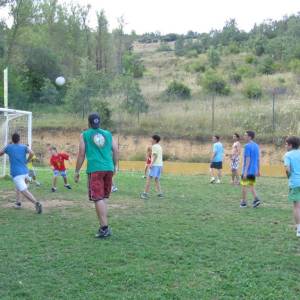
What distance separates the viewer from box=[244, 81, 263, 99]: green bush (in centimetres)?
4122

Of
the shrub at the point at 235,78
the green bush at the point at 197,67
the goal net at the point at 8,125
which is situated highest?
the green bush at the point at 197,67

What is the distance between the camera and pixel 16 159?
401 inches

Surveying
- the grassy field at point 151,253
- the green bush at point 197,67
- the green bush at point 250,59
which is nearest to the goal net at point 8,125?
the grassy field at point 151,253

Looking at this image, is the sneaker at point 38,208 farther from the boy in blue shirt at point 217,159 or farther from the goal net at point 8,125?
the boy in blue shirt at point 217,159

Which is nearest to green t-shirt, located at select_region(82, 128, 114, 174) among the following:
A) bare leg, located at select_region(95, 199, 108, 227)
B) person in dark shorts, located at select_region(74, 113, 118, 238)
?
person in dark shorts, located at select_region(74, 113, 118, 238)

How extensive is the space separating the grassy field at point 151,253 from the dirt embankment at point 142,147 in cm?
2002

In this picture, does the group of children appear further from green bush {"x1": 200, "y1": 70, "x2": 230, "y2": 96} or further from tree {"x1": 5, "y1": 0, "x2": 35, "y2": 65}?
tree {"x1": 5, "y1": 0, "x2": 35, "y2": 65}

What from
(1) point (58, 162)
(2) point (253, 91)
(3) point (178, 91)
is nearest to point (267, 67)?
(2) point (253, 91)

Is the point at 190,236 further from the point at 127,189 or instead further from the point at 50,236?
the point at 127,189

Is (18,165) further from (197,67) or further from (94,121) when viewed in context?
(197,67)

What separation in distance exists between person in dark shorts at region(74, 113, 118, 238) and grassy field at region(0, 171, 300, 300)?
48 centimetres

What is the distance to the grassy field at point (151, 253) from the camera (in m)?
5.41

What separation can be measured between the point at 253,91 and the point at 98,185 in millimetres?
35427

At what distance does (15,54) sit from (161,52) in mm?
38993
